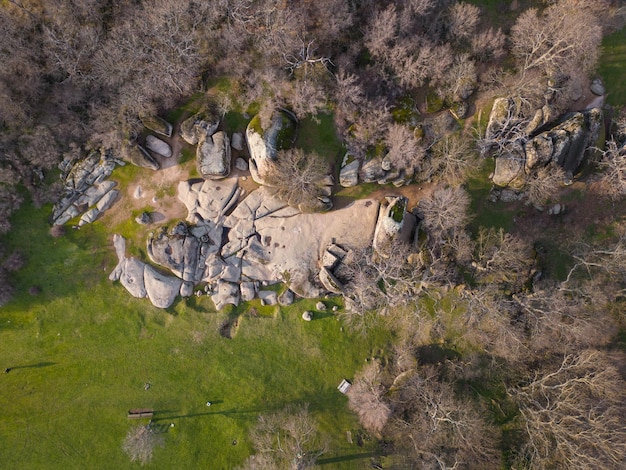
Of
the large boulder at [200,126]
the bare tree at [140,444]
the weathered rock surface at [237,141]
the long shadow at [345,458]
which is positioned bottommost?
the long shadow at [345,458]

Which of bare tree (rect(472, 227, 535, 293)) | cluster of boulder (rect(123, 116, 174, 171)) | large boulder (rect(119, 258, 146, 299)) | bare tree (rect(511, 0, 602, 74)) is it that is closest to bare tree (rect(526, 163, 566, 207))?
bare tree (rect(472, 227, 535, 293))

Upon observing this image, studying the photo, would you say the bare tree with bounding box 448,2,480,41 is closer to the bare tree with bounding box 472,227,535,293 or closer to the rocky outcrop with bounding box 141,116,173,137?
the bare tree with bounding box 472,227,535,293

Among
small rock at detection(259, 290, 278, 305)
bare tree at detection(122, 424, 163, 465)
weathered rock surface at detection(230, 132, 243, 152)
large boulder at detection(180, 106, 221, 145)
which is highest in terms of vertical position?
large boulder at detection(180, 106, 221, 145)

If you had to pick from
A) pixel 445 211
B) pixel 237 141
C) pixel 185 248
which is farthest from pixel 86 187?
pixel 445 211

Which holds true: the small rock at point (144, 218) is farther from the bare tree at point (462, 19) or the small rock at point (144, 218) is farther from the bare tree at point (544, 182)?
the bare tree at point (544, 182)

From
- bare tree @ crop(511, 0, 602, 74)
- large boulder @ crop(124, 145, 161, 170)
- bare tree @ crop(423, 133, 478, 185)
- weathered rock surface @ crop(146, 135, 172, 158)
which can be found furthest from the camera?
weathered rock surface @ crop(146, 135, 172, 158)

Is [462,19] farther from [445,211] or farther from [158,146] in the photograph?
Answer: [158,146]

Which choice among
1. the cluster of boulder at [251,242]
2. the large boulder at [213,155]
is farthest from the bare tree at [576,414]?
the large boulder at [213,155]
